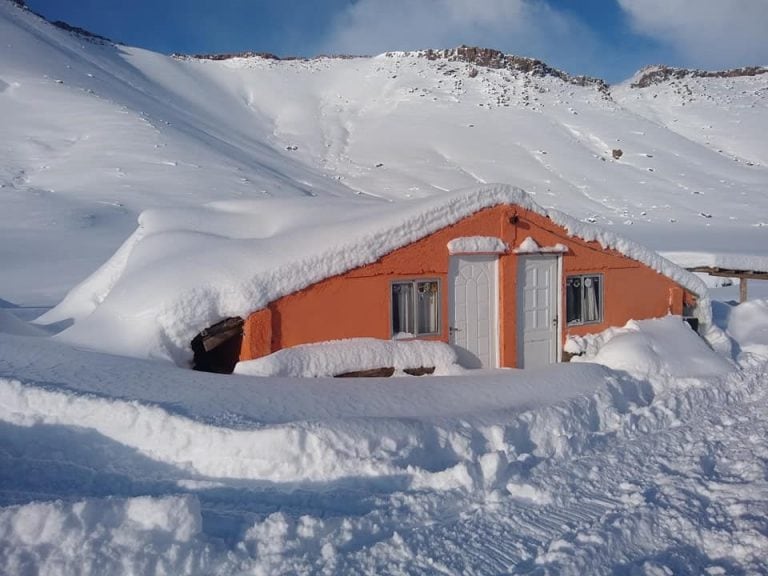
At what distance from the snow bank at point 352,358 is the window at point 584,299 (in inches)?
112

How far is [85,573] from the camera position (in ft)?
10.7

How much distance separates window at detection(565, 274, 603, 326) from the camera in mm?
10820

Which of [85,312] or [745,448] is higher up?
[85,312]

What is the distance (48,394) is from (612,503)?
5.06 m

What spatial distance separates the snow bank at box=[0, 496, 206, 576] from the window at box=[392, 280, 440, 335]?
Result: 221 inches

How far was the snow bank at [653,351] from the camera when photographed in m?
9.11

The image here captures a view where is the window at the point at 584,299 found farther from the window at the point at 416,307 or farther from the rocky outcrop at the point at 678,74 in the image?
the rocky outcrop at the point at 678,74

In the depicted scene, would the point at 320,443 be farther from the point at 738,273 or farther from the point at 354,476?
the point at 738,273

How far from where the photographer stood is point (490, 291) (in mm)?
10031

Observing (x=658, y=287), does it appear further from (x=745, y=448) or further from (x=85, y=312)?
(x=85, y=312)

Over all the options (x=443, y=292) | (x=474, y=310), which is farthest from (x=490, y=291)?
(x=443, y=292)

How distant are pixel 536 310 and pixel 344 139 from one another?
48.7m

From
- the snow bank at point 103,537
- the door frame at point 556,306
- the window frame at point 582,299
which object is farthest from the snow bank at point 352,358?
the snow bank at point 103,537

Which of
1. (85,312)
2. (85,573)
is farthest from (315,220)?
(85,573)
